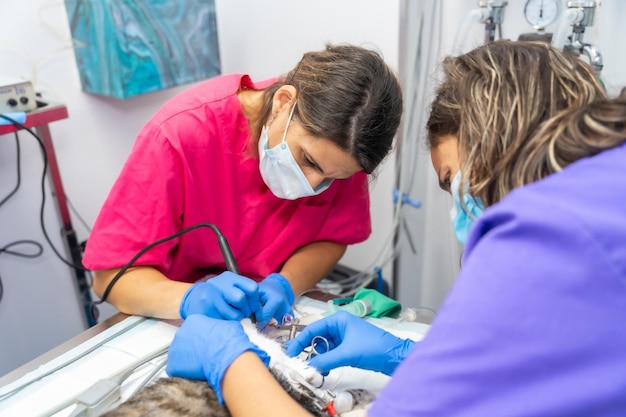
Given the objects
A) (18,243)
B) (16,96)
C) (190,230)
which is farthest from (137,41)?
(190,230)

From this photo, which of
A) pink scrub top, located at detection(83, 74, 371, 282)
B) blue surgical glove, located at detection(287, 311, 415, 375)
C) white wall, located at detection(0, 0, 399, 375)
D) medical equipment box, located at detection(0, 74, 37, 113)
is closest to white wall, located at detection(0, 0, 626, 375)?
white wall, located at detection(0, 0, 399, 375)

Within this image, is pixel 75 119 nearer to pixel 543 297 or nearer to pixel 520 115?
pixel 520 115

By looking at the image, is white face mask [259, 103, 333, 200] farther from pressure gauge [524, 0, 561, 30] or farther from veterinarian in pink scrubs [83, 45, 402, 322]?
pressure gauge [524, 0, 561, 30]

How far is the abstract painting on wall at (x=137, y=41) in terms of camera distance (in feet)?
5.37

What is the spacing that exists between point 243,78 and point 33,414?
2.66 ft

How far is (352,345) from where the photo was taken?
2.90 ft

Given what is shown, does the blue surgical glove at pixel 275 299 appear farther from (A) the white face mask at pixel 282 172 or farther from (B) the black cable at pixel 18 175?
(B) the black cable at pixel 18 175

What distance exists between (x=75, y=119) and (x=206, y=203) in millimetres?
888

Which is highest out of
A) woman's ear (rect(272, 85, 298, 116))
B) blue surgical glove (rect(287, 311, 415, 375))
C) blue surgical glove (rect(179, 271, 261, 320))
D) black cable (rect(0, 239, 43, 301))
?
woman's ear (rect(272, 85, 298, 116))

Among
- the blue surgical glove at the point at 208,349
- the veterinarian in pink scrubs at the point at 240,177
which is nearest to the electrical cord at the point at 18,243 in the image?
the veterinarian in pink scrubs at the point at 240,177

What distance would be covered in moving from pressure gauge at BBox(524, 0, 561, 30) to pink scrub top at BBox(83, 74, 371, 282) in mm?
588

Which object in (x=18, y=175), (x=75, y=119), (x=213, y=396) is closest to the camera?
(x=213, y=396)

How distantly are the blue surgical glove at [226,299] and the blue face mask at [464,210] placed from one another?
40 cm

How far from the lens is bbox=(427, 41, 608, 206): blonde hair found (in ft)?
1.92
